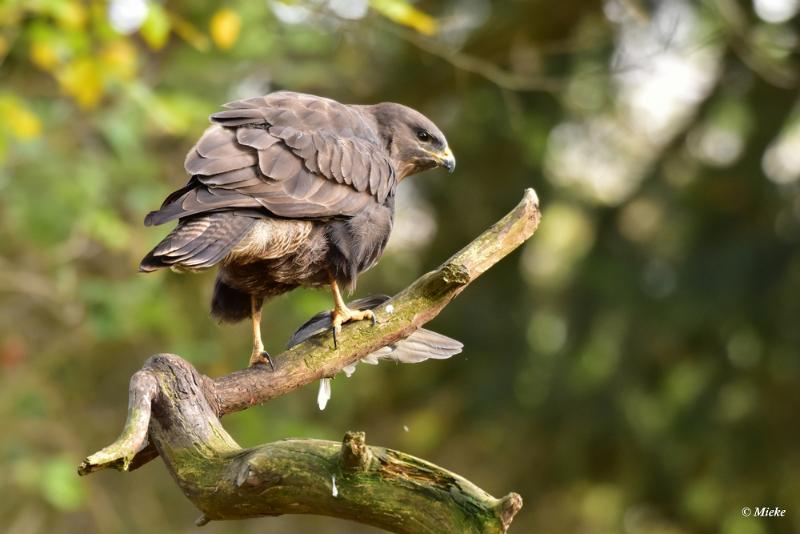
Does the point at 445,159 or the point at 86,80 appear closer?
the point at 445,159

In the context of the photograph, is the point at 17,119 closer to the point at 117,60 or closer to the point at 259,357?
the point at 117,60

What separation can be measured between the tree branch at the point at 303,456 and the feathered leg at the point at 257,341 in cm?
31

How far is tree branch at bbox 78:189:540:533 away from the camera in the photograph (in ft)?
9.93

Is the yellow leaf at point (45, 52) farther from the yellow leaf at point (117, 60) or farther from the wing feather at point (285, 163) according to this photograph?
the wing feather at point (285, 163)

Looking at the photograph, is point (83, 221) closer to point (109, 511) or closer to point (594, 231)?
point (109, 511)

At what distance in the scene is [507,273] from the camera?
942cm

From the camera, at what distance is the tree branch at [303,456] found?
303 cm

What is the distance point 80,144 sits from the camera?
8625 mm

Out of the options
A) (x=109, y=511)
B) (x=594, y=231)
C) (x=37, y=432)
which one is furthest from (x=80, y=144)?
(x=594, y=231)

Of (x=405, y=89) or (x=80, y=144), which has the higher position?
(x=405, y=89)

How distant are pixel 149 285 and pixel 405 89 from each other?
2521 mm

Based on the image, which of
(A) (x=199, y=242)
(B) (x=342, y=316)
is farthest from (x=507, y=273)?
(A) (x=199, y=242)

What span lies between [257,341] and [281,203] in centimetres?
64

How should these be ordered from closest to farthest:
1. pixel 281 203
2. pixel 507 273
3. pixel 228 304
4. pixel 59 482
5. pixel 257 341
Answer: pixel 281 203, pixel 257 341, pixel 228 304, pixel 59 482, pixel 507 273
